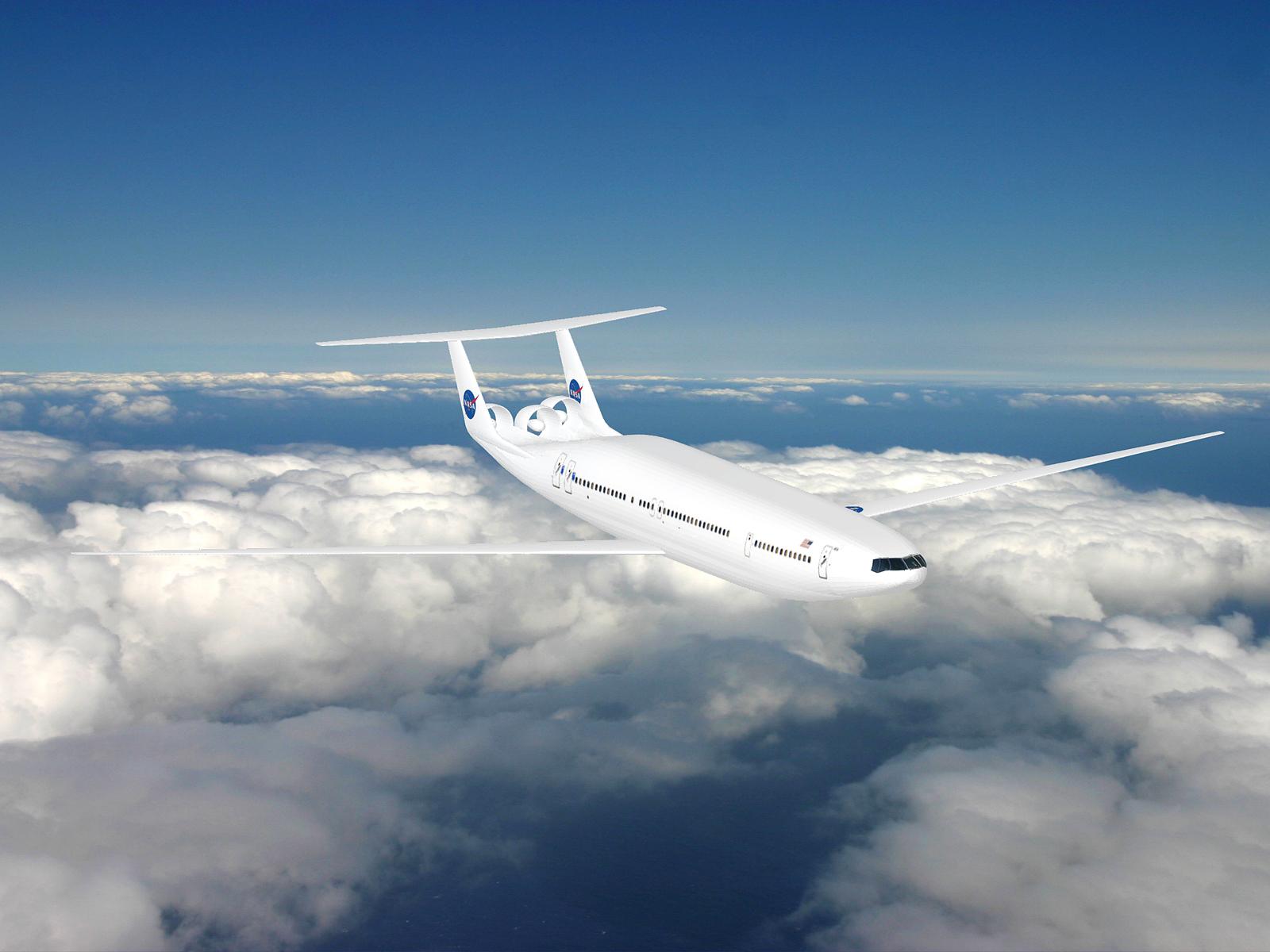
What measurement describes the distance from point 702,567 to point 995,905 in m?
218

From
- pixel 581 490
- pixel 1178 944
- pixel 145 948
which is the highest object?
pixel 581 490

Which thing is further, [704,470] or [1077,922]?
[1077,922]

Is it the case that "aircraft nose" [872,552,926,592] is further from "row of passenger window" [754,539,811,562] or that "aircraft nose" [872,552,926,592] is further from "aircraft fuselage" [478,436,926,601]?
"row of passenger window" [754,539,811,562]

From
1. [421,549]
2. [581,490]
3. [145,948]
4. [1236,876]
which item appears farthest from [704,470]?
[145,948]

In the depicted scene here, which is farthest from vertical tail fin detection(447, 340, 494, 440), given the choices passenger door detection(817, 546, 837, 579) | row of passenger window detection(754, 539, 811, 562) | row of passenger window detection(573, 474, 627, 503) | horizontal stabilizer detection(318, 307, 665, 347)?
passenger door detection(817, 546, 837, 579)

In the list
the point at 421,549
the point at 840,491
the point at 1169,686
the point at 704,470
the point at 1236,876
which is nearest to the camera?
the point at 421,549

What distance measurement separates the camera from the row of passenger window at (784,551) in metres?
36.3

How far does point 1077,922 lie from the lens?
187625mm

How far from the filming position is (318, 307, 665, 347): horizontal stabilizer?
60.5 m

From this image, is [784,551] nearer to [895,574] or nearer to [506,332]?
[895,574]

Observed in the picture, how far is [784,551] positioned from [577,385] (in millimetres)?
31097

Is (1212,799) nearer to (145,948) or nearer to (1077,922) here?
(1077,922)

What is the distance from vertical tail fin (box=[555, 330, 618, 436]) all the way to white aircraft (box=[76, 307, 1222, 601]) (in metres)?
0.15

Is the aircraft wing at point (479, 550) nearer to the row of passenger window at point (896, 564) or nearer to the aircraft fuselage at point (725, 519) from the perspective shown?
the aircraft fuselage at point (725, 519)
